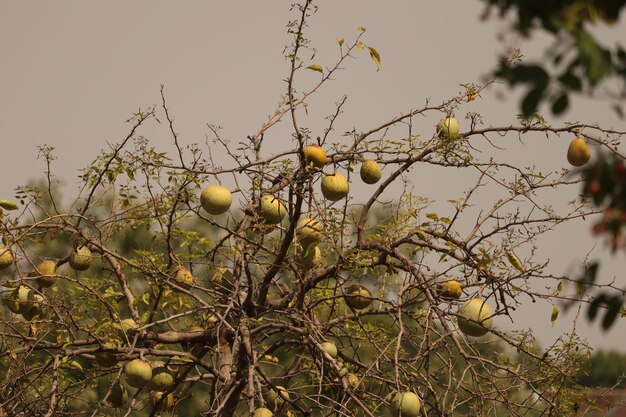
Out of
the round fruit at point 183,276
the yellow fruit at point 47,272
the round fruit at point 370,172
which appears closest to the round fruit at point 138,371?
the round fruit at point 183,276

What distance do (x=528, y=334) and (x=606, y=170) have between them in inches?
105

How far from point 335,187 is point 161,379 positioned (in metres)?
1.17

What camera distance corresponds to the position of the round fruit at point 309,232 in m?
4.04

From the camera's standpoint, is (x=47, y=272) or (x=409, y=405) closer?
(x=409, y=405)

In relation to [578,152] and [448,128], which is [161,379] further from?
[578,152]

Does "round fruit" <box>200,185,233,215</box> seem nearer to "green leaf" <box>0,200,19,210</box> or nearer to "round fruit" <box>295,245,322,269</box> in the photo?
"round fruit" <box>295,245,322,269</box>

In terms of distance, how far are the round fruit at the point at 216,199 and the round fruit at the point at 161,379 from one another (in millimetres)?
772

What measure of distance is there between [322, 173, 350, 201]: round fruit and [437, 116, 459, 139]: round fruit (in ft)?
1.78

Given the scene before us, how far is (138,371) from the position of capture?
13.3ft

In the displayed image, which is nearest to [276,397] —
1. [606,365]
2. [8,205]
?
[8,205]

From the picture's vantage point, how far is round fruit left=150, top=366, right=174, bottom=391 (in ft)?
14.0

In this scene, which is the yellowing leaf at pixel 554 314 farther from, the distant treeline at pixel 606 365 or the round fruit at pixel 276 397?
the distant treeline at pixel 606 365

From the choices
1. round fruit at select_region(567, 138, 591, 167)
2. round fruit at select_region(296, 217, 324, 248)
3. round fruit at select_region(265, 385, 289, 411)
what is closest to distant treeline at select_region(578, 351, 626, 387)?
round fruit at select_region(265, 385, 289, 411)

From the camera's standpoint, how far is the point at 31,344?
4.36 m
